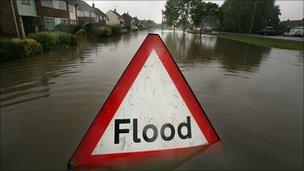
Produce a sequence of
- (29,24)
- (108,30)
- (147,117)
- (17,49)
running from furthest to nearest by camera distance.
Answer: (108,30) → (29,24) → (17,49) → (147,117)

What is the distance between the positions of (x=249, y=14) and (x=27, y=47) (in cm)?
4596

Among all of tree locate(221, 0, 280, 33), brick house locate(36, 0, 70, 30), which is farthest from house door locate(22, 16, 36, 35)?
tree locate(221, 0, 280, 33)

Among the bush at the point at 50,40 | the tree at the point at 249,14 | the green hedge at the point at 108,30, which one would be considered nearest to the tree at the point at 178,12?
the tree at the point at 249,14

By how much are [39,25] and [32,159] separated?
31.3 m

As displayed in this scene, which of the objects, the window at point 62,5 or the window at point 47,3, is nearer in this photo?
the window at point 47,3

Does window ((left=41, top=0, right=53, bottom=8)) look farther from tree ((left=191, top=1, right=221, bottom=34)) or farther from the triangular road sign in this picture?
tree ((left=191, top=1, right=221, bottom=34))

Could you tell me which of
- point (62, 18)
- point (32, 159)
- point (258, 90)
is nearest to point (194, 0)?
point (62, 18)

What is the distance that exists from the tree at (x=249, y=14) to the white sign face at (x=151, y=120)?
4775cm

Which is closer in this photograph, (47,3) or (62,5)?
(47,3)

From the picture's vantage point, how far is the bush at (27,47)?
37.2ft

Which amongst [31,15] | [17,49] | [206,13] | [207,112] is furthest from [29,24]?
[206,13]

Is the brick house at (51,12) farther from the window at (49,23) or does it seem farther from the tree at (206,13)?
the tree at (206,13)

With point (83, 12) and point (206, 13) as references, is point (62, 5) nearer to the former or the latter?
point (83, 12)

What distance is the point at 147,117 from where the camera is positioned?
1.67 m
